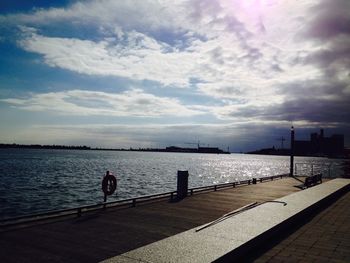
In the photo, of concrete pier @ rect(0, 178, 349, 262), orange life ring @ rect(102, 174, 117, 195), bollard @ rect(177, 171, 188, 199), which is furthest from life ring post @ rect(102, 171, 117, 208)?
bollard @ rect(177, 171, 188, 199)

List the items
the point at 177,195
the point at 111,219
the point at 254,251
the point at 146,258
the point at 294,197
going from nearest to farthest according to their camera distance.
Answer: the point at 146,258
the point at 254,251
the point at 111,219
the point at 294,197
the point at 177,195

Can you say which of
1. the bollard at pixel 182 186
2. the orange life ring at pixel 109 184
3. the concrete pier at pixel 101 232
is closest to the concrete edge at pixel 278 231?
the concrete pier at pixel 101 232

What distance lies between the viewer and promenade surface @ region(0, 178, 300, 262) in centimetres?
693

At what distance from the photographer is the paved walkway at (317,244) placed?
23.7 feet

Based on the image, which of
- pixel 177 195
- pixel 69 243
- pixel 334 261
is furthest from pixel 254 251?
pixel 177 195

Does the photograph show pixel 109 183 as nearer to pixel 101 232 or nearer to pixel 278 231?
pixel 101 232

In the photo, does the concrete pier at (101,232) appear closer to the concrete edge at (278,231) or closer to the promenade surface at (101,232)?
the promenade surface at (101,232)

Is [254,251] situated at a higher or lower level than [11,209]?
higher

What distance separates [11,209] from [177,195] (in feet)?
60.5

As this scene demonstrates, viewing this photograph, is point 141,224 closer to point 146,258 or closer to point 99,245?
point 99,245

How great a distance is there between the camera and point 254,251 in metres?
7.55

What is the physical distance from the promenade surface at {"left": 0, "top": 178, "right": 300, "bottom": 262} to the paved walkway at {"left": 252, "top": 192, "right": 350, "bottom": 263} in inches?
108

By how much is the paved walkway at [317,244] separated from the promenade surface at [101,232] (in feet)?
9.00

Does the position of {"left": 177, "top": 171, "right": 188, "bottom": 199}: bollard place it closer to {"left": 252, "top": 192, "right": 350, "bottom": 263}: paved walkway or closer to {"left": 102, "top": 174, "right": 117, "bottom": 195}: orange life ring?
{"left": 102, "top": 174, "right": 117, "bottom": 195}: orange life ring
